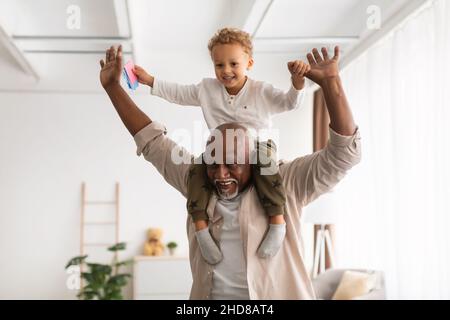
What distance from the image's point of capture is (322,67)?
131 centimetres

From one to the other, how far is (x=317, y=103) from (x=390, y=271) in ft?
7.65

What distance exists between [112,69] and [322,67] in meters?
0.56

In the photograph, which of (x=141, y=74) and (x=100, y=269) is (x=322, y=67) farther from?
(x=100, y=269)

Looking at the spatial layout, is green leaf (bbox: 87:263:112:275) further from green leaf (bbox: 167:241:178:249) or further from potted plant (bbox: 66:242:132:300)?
green leaf (bbox: 167:241:178:249)

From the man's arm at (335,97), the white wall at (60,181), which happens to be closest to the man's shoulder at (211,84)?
the man's arm at (335,97)

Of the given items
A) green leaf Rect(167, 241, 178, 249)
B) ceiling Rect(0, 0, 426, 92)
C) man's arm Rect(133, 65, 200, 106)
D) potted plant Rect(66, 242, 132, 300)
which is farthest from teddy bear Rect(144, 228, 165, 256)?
man's arm Rect(133, 65, 200, 106)

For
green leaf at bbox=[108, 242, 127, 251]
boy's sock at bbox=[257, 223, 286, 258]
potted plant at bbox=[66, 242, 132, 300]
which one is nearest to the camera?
boy's sock at bbox=[257, 223, 286, 258]

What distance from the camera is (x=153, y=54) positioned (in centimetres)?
542

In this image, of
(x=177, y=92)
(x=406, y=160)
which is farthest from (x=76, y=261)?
(x=177, y=92)

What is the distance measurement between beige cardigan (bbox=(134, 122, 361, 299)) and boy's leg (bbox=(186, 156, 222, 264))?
3cm

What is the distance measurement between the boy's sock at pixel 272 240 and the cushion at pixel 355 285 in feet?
10.7

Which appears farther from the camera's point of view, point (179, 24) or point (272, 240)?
point (179, 24)

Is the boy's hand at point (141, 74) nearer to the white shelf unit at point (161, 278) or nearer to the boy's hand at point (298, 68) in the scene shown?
the boy's hand at point (298, 68)

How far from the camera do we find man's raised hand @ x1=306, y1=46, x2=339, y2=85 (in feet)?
4.22
